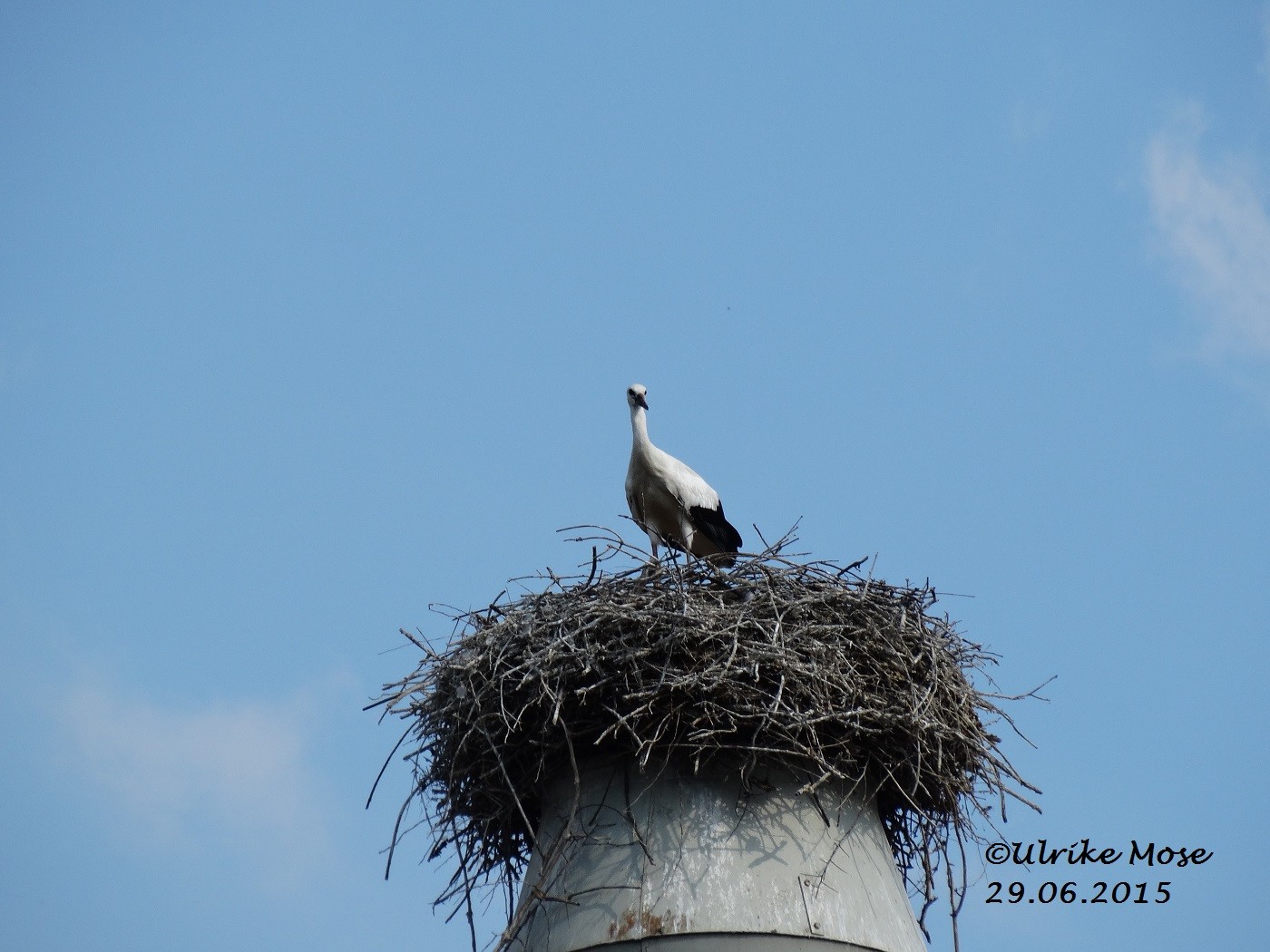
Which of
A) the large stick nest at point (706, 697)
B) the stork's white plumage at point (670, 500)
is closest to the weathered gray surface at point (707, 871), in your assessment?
the large stick nest at point (706, 697)

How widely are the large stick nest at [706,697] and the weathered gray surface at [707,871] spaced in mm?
175

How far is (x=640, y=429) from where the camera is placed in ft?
33.0

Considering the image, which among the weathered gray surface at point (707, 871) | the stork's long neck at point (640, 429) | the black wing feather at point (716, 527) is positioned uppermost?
the stork's long neck at point (640, 429)

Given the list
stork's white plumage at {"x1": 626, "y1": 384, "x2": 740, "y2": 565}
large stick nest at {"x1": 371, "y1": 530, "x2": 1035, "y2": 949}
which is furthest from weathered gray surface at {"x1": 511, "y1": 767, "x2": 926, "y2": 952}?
stork's white plumage at {"x1": 626, "y1": 384, "x2": 740, "y2": 565}

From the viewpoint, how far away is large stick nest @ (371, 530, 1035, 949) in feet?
21.5

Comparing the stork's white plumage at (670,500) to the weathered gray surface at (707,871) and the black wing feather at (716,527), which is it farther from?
the weathered gray surface at (707,871)

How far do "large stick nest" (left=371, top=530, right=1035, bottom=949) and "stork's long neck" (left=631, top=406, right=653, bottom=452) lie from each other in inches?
102

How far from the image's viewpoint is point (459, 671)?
23.3 ft

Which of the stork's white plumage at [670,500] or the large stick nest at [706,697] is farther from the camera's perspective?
the stork's white plumage at [670,500]

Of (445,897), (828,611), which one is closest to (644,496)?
(828,611)

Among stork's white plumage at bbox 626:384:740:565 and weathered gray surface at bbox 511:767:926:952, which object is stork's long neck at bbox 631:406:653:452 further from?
weathered gray surface at bbox 511:767:926:952

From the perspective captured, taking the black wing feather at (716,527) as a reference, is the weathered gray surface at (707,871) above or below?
below

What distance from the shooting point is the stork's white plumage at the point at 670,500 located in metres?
9.93

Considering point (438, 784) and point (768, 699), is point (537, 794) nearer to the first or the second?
point (438, 784)
